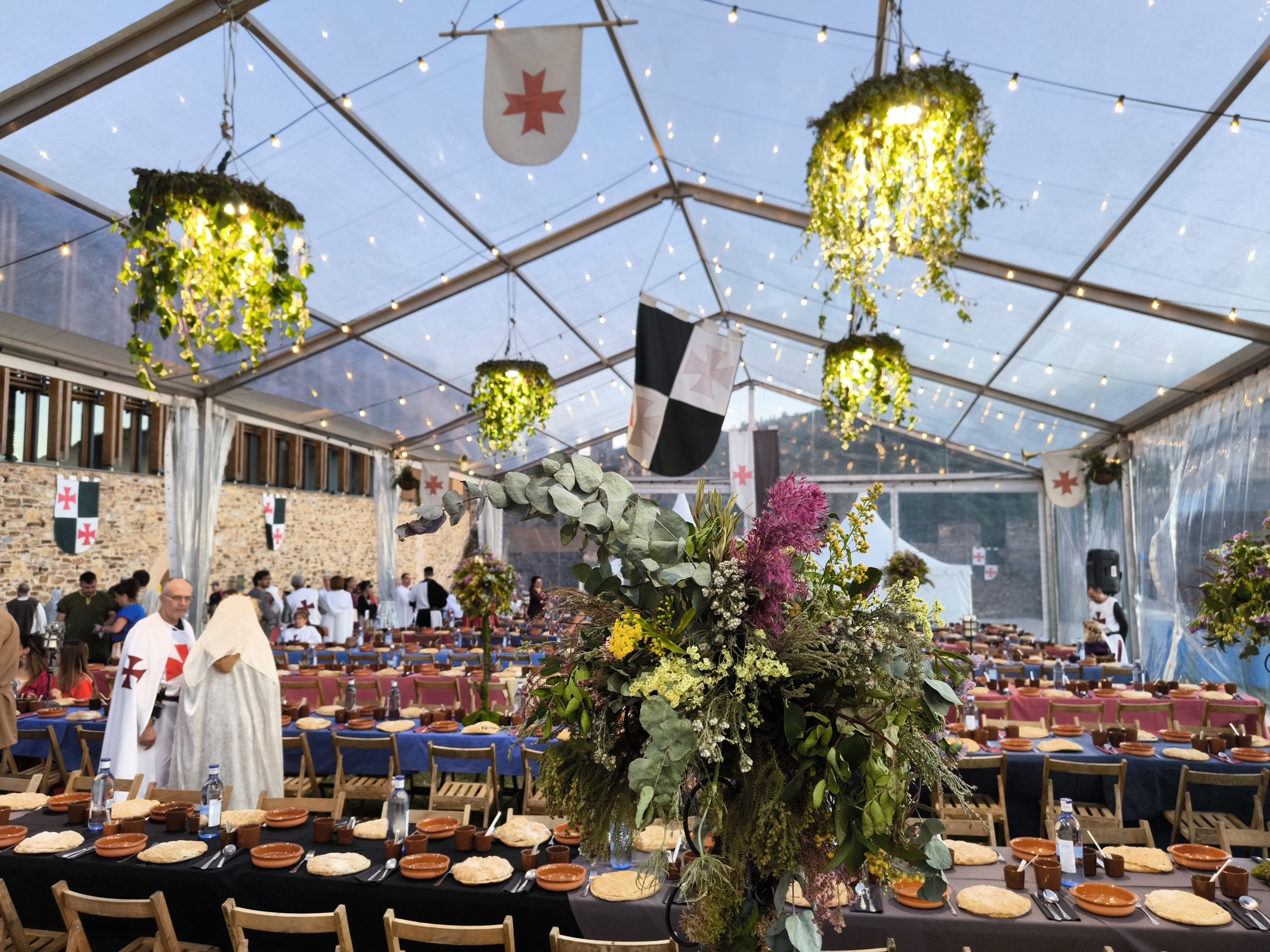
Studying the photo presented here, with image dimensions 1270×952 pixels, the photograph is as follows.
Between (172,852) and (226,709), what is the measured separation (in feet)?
5.77

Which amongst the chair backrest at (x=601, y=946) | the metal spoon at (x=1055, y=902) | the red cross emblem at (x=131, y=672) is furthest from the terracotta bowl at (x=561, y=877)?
the red cross emblem at (x=131, y=672)

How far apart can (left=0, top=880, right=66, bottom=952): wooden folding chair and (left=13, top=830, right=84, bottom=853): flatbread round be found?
18 cm

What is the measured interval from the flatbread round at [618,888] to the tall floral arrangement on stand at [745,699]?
1582 mm

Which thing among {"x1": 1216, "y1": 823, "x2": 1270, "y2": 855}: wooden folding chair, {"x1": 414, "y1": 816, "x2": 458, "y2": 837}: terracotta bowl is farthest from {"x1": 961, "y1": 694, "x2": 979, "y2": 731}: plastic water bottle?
{"x1": 414, "y1": 816, "x2": 458, "y2": 837}: terracotta bowl

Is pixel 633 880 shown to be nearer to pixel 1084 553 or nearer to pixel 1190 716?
pixel 1190 716

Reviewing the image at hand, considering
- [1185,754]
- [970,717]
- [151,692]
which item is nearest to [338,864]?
[151,692]

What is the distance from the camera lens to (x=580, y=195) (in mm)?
10742

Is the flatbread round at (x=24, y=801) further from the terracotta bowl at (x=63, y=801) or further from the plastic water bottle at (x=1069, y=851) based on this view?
the plastic water bottle at (x=1069, y=851)

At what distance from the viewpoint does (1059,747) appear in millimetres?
5988

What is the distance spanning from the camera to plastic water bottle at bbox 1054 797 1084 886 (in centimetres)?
350

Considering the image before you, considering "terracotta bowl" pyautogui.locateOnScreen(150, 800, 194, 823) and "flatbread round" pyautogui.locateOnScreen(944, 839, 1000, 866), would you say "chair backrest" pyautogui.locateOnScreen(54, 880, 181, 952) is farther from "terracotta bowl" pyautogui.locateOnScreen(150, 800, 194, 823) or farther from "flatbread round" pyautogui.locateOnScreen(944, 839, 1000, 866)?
"flatbread round" pyautogui.locateOnScreen(944, 839, 1000, 866)

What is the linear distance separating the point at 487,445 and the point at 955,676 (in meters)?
9.61

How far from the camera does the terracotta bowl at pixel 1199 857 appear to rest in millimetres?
3572

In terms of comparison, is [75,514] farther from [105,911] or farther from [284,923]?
[284,923]
